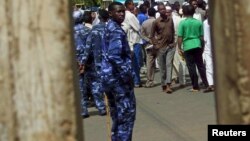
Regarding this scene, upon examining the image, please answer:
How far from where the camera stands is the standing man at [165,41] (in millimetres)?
12734

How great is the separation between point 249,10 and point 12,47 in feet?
2.11

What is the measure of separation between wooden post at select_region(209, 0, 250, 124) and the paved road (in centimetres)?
660

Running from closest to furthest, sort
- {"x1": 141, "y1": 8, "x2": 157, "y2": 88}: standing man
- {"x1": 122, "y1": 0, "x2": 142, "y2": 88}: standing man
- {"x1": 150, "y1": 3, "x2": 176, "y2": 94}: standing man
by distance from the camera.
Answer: {"x1": 150, "y1": 3, "x2": 176, "y2": 94}: standing man → {"x1": 141, "y1": 8, "x2": 157, "y2": 88}: standing man → {"x1": 122, "y1": 0, "x2": 142, "y2": 88}: standing man

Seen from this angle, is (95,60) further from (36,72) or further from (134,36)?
(36,72)

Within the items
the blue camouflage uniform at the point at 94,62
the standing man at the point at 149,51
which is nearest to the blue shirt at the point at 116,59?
the blue camouflage uniform at the point at 94,62

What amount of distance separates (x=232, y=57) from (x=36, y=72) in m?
0.53

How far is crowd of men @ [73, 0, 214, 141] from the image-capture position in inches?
262

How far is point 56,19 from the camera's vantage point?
169 cm

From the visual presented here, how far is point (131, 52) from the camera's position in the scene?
30.5 feet

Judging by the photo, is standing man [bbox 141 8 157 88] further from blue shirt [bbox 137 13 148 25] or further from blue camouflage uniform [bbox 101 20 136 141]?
blue camouflage uniform [bbox 101 20 136 141]

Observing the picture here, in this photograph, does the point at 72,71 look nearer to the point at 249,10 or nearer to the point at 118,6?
the point at 249,10

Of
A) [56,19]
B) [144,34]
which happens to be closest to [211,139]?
[56,19]

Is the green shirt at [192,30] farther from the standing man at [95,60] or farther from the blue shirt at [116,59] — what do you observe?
the blue shirt at [116,59]

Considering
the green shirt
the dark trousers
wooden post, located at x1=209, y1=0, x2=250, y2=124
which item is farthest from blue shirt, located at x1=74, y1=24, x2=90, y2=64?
wooden post, located at x1=209, y1=0, x2=250, y2=124
